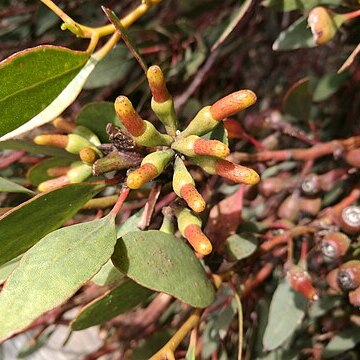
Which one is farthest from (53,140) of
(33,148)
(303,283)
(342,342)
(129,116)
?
(342,342)

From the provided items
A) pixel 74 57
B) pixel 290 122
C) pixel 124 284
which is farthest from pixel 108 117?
pixel 290 122

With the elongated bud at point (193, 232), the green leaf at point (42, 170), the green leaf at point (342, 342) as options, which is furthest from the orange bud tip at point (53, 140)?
the green leaf at point (342, 342)

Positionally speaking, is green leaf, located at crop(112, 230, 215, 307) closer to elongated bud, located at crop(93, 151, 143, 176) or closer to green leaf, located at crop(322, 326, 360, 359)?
elongated bud, located at crop(93, 151, 143, 176)

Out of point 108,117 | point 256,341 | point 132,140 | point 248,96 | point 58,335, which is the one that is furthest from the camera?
point 58,335

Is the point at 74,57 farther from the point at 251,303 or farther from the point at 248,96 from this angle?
the point at 251,303

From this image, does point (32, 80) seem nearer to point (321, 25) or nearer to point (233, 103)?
point (233, 103)

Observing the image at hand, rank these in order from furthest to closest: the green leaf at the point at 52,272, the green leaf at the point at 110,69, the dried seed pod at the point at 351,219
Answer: the green leaf at the point at 110,69, the dried seed pod at the point at 351,219, the green leaf at the point at 52,272

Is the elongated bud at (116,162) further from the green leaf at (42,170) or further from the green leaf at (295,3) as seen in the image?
the green leaf at (295,3)
